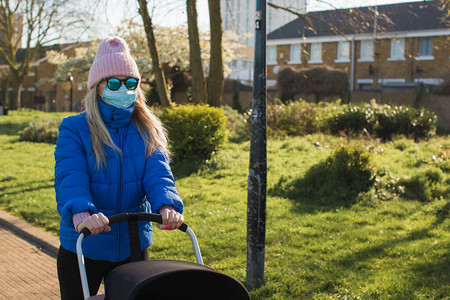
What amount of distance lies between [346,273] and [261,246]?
968mm

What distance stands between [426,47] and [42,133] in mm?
28075

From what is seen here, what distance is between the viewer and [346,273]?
16.0 ft

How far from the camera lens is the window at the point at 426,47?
114ft

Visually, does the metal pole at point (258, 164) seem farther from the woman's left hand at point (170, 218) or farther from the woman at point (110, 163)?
the woman's left hand at point (170, 218)

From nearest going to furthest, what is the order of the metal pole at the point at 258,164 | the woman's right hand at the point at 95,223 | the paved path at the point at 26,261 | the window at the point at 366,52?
the woman's right hand at the point at 95,223 < the metal pole at the point at 258,164 < the paved path at the point at 26,261 < the window at the point at 366,52

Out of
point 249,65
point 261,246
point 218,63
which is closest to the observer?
point 261,246

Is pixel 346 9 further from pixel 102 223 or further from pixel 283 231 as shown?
pixel 102 223

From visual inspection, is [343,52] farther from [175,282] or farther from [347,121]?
[175,282]

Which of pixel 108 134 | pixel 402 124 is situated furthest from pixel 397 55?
pixel 108 134

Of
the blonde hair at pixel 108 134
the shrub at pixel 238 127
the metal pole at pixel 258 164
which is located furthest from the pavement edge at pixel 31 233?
the shrub at pixel 238 127

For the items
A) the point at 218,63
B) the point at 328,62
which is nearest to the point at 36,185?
the point at 218,63

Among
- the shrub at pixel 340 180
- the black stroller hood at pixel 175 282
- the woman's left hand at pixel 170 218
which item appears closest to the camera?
the black stroller hood at pixel 175 282

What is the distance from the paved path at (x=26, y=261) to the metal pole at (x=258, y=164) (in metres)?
1.90

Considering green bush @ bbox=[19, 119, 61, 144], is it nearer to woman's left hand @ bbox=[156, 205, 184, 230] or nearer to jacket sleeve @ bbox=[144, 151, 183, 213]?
jacket sleeve @ bbox=[144, 151, 183, 213]
